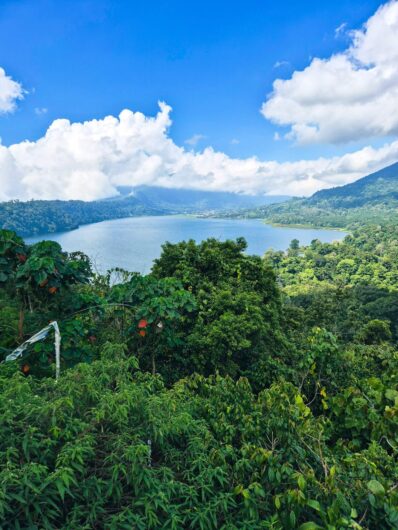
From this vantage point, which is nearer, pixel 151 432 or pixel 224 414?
pixel 151 432

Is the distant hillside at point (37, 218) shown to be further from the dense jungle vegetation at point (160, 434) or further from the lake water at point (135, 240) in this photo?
the dense jungle vegetation at point (160, 434)

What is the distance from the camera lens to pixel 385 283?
46.0 metres

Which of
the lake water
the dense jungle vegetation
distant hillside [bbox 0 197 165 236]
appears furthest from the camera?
distant hillside [bbox 0 197 165 236]

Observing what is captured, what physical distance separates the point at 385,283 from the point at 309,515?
50.5 meters

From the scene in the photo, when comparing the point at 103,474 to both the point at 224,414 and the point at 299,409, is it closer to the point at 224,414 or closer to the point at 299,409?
Answer: the point at 224,414

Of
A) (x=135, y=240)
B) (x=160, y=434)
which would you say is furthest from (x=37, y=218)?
(x=160, y=434)

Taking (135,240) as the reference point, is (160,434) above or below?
above

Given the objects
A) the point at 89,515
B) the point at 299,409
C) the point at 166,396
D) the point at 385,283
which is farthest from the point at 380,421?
the point at 385,283

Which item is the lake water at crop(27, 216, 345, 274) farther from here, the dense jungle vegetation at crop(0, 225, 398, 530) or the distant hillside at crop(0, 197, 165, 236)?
the distant hillside at crop(0, 197, 165, 236)

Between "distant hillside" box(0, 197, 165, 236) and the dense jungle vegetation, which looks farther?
"distant hillside" box(0, 197, 165, 236)

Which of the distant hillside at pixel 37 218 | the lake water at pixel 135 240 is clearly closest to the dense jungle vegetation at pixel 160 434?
the lake water at pixel 135 240

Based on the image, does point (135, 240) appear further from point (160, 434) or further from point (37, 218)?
point (160, 434)

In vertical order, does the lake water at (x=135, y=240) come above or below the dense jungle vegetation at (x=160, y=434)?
below

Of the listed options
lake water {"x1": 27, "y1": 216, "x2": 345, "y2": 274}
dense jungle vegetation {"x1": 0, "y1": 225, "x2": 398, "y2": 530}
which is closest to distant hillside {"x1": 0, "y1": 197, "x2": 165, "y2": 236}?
lake water {"x1": 27, "y1": 216, "x2": 345, "y2": 274}
